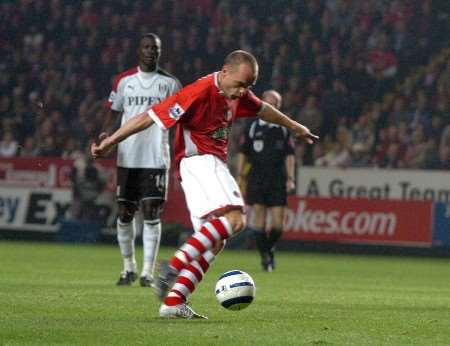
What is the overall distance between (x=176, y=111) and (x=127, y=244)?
399 cm

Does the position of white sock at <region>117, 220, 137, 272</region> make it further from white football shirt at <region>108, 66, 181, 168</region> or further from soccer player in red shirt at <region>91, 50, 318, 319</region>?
soccer player in red shirt at <region>91, 50, 318, 319</region>

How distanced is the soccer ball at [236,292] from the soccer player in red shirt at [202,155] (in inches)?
7.7

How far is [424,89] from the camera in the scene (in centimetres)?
2297

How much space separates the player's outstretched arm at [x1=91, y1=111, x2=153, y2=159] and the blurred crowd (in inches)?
509

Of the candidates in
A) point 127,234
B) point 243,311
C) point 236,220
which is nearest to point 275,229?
point 127,234

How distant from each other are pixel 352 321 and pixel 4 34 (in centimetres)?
→ 2061

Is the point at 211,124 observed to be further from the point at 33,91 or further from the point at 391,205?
the point at 33,91

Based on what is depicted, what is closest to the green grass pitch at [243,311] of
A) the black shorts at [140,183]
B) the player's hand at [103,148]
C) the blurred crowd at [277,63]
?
the black shorts at [140,183]

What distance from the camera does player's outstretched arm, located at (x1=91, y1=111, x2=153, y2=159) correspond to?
25.7 feet

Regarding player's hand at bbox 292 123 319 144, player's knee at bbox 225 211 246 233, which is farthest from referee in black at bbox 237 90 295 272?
player's knee at bbox 225 211 246 233

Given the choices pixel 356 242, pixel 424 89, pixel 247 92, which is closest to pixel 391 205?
pixel 356 242

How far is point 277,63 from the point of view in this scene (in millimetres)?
24516

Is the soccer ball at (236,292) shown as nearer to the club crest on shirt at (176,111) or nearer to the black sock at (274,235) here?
the club crest on shirt at (176,111)

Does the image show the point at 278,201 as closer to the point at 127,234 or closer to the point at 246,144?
the point at 246,144
